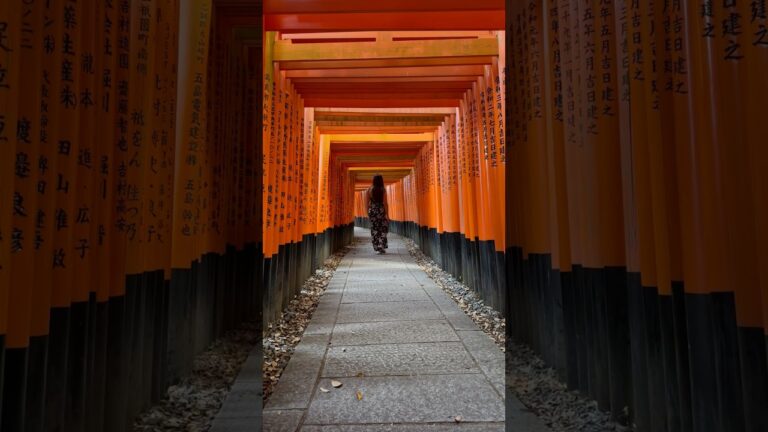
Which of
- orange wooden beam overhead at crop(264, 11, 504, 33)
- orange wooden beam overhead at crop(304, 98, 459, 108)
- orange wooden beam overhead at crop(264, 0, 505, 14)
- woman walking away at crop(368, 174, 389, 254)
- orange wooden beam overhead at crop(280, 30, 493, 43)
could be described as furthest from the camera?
woman walking away at crop(368, 174, 389, 254)

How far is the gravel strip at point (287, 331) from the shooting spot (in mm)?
3631

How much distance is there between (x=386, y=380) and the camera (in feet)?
11.0

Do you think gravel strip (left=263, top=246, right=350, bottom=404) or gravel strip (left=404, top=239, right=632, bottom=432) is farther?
gravel strip (left=263, top=246, right=350, bottom=404)

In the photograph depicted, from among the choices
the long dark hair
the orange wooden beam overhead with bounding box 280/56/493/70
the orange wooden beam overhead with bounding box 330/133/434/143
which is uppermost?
the orange wooden beam overhead with bounding box 330/133/434/143

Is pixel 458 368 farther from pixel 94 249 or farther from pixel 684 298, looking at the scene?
pixel 94 249

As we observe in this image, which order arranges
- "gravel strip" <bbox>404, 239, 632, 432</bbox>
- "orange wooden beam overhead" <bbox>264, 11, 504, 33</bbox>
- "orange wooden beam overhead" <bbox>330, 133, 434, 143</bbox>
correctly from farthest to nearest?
1. "orange wooden beam overhead" <bbox>330, 133, 434, 143</bbox>
2. "orange wooden beam overhead" <bbox>264, 11, 504, 33</bbox>
3. "gravel strip" <bbox>404, 239, 632, 432</bbox>

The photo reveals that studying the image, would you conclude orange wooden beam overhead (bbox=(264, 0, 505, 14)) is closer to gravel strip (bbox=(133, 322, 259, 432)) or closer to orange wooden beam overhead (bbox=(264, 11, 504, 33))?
orange wooden beam overhead (bbox=(264, 11, 504, 33))

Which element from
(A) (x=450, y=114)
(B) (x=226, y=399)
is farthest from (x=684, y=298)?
(A) (x=450, y=114)

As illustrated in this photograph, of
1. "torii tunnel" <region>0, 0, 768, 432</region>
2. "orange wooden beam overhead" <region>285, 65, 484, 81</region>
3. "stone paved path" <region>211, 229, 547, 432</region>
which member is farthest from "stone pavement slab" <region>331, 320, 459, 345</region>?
"orange wooden beam overhead" <region>285, 65, 484, 81</region>

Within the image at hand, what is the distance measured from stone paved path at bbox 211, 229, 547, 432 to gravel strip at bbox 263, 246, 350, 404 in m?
0.09

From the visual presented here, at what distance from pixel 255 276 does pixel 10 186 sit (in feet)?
12.2

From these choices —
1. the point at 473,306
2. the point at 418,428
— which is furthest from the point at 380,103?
the point at 418,428

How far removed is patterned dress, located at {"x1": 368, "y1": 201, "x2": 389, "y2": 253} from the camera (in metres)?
12.7

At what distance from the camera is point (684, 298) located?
6.41 feet
